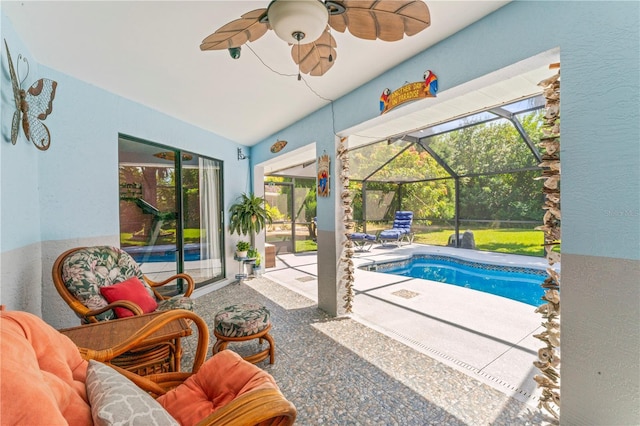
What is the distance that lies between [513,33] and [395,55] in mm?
883

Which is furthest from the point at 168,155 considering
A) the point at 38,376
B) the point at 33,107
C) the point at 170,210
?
the point at 38,376

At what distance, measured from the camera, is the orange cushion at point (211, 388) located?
123 centimetres

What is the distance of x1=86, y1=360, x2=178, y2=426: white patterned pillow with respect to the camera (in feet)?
2.67

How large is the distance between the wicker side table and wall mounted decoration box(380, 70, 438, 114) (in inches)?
96.7

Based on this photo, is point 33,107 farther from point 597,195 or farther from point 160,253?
point 597,195

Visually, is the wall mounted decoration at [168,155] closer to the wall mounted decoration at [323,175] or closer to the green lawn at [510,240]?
the wall mounted decoration at [323,175]

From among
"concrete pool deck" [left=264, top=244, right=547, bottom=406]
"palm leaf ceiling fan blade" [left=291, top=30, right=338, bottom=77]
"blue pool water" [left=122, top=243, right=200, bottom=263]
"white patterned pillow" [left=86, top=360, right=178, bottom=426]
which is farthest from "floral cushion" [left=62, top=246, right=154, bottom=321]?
"concrete pool deck" [left=264, top=244, right=547, bottom=406]

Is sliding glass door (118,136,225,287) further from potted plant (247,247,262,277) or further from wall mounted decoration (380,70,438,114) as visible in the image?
wall mounted decoration (380,70,438,114)

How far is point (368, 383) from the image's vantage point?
219 cm

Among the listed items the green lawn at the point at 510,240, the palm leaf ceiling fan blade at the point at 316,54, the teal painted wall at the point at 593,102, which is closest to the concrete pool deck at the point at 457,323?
the teal painted wall at the point at 593,102

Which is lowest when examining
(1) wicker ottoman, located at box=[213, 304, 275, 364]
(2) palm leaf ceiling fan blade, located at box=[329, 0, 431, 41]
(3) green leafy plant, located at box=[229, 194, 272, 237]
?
(1) wicker ottoman, located at box=[213, 304, 275, 364]

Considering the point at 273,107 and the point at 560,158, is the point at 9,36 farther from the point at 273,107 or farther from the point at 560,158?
the point at 560,158

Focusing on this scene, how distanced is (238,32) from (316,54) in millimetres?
474

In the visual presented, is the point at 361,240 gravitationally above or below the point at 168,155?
below
